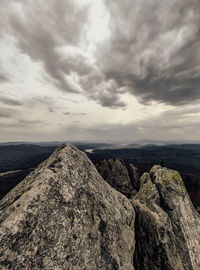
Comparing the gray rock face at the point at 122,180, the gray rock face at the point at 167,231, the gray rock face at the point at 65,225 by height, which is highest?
the gray rock face at the point at 65,225

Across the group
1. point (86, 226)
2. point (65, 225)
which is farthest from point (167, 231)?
point (65, 225)

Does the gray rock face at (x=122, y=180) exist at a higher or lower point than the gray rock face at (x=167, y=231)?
lower

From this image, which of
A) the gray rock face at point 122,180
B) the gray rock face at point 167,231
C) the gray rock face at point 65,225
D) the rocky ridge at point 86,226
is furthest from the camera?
the gray rock face at point 122,180

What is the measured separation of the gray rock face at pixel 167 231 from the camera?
830cm

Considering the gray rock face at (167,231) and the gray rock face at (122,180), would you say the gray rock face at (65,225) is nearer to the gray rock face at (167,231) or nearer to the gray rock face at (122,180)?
the gray rock face at (167,231)

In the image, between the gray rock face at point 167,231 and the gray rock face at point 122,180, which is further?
the gray rock face at point 122,180

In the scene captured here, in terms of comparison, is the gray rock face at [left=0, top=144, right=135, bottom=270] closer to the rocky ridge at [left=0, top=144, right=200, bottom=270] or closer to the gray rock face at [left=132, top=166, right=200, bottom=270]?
the rocky ridge at [left=0, top=144, right=200, bottom=270]

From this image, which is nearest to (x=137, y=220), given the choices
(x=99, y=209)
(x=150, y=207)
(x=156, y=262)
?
(x=150, y=207)

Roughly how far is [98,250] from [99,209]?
209 centimetres

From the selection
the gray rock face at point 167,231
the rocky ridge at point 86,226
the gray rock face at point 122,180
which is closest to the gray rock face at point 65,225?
the rocky ridge at point 86,226

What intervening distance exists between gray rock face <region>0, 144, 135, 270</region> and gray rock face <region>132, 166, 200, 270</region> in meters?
1.02

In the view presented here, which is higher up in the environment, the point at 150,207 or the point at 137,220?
the point at 150,207

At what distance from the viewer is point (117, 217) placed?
8766mm

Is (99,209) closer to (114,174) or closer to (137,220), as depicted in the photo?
(137,220)
